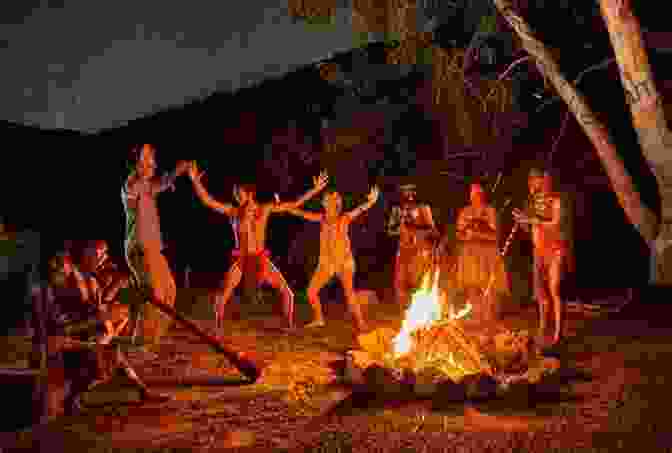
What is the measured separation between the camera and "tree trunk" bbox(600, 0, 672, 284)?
11.2 metres

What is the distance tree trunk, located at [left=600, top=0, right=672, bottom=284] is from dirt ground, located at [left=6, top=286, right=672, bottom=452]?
3474 mm

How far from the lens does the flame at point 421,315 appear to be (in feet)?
24.4

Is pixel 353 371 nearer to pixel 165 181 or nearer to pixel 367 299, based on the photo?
pixel 165 181

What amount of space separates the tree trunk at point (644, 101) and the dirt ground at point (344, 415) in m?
3.47

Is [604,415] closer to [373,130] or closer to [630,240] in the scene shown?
[630,240]

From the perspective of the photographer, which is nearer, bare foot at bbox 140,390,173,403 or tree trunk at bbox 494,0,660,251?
bare foot at bbox 140,390,173,403

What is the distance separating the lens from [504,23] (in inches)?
581

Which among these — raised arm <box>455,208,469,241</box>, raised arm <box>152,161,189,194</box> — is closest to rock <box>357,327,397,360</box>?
raised arm <box>455,208,469,241</box>

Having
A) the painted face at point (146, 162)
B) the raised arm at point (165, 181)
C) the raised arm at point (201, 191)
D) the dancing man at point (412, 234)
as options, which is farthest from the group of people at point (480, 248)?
the painted face at point (146, 162)

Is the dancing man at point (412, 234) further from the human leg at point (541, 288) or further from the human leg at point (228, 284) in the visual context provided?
the human leg at point (228, 284)

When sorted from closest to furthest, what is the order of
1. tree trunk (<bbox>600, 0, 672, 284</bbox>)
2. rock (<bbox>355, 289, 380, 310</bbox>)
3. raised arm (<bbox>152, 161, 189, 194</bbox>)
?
1. raised arm (<bbox>152, 161, 189, 194</bbox>)
2. tree trunk (<bbox>600, 0, 672, 284</bbox>)
3. rock (<bbox>355, 289, 380, 310</bbox>)

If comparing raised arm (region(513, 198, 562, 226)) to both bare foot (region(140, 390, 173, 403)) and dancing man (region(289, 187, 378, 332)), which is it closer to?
dancing man (region(289, 187, 378, 332))

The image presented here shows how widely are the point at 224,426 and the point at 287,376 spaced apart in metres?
1.55

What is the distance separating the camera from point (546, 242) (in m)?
8.91
